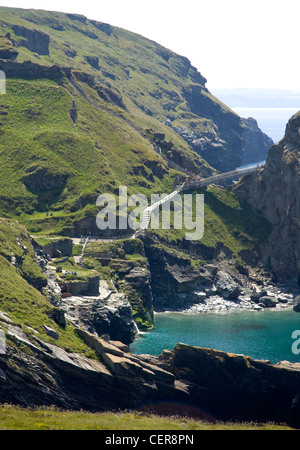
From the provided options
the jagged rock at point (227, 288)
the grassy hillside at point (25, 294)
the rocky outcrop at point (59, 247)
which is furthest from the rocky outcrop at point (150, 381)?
the jagged rock at point (227, 288)

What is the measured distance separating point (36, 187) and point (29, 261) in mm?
71864

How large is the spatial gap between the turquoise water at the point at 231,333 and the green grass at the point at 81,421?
49.8m

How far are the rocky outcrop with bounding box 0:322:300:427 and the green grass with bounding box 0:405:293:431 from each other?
364 cm

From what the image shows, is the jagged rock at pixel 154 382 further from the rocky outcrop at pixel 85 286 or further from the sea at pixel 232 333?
the rocky outcrop at pixel 85 286

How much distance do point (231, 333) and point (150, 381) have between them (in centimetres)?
5741

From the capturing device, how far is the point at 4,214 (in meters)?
178

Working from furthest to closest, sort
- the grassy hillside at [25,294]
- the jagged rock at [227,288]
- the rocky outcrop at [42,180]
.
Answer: the rocky outcrop at [42,180], the jagged rock at [227,288], the grassy hillside at [25,294]

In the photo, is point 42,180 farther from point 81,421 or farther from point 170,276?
point 81,421

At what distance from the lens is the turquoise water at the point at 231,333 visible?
133 m

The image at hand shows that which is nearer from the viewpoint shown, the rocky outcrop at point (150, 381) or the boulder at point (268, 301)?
the rocky outcrop at point (150, 381)

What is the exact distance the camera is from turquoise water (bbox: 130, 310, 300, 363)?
13338 cm

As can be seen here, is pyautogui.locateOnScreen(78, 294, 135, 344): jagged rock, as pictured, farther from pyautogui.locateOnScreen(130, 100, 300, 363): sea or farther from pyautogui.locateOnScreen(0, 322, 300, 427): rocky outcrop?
pyautogui.locateOnScreen(0, 322, 300, 427): rocky outcrop

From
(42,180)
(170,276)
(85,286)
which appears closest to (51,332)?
(85,286)

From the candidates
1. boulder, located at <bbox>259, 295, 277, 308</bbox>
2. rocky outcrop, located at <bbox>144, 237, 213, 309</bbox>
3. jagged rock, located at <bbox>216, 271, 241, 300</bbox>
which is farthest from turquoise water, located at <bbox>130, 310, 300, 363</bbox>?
jagged rock, located at <bbox>216, 271, 241, 300</bbox>
